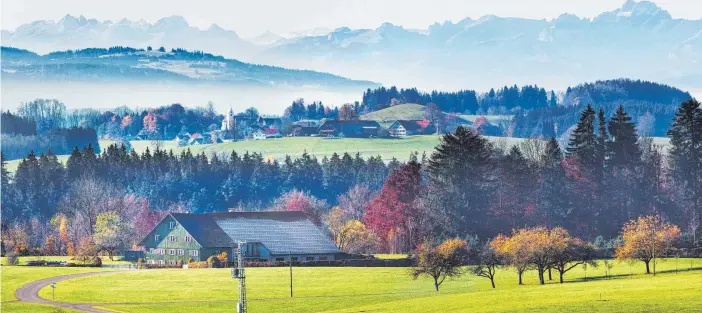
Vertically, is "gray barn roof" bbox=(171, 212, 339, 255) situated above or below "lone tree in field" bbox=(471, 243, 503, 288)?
above

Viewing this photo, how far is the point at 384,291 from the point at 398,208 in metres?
48.0

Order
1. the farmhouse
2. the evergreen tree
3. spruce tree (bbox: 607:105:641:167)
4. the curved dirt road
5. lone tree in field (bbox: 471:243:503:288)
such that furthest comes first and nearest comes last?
1. spruce tree (bbox: 607:105:641:167)
2. the evergreen tree
3. the farmhouse
4. lone tree in field (bbox: 471:243:503:288)
5. the curved dirt road

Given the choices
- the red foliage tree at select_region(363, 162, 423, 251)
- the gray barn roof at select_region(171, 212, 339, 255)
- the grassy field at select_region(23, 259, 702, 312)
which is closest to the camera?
the grassy field at select_region(23, 259, 702, 312)

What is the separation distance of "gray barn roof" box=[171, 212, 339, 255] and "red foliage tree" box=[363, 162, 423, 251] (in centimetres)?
874

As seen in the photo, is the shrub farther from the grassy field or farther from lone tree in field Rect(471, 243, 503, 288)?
lone tree in field Rect(471, 243, 503, 288)

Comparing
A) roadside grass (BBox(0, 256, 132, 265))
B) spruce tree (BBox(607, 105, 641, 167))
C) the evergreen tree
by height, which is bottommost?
roadside grass (BBox(0, 256, 132, 265))

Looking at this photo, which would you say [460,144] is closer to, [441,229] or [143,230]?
[441,229]

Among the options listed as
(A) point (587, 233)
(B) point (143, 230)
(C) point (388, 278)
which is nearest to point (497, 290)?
(C) point (388, 278)

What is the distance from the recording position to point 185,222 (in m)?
152

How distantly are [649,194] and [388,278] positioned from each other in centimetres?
5607

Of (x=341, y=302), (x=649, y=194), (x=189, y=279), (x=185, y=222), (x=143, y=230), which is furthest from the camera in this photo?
(x=143, y=230)

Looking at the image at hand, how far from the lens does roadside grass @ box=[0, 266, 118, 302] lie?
380 feet

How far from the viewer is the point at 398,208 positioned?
15788 centimetres

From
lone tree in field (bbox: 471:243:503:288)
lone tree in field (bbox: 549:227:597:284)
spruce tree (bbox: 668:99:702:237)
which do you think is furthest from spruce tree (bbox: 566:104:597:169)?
lone tree in field (bbox: 471:243:503:288)
